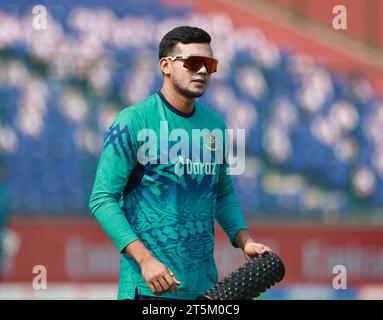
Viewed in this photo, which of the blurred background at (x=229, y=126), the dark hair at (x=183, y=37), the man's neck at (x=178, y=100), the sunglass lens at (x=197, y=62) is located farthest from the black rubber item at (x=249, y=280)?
the blurred background at (x=229, y=126)

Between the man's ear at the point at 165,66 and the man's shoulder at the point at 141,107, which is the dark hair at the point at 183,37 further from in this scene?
the man's shoulder at the point at 141,107

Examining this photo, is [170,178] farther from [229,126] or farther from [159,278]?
[229,126]

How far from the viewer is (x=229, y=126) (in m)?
10.9

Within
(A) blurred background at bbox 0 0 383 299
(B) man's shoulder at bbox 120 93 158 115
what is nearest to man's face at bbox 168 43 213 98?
(B) man's shoulder at bbox 120 93 158 115

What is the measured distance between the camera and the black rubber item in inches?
134

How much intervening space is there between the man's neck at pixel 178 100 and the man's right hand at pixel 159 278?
2.16ft

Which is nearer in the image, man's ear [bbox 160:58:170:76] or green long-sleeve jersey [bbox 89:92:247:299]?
green long-sleeve jersey [bbox 89:92:247:299]

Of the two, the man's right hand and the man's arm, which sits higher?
the man's arm

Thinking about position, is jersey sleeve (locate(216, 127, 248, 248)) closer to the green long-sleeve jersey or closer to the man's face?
the green long-sleeve jersey

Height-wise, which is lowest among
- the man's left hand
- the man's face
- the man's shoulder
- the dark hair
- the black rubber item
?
the black rubber item

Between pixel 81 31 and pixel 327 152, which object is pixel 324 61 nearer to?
pixel 327 152

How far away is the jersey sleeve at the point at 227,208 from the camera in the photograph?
3.77m

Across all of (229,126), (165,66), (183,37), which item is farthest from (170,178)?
(229,126)

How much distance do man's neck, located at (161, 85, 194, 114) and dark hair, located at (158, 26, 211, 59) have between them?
0.48ft
